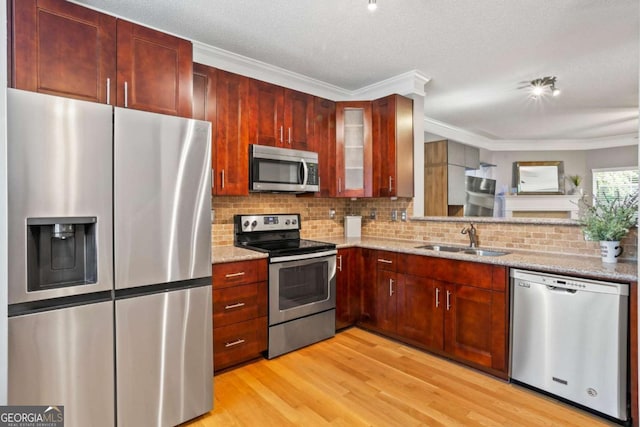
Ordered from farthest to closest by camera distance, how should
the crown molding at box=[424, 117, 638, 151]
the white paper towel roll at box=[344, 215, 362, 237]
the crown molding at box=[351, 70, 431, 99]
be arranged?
the crown molding at box=[424, 117, 638, 151] < the white paper towel roll at box=[344, 215, 362, 237] < the crown molding at box=[351, 70, 431, 99]

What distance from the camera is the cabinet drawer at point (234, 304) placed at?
2.49 meters

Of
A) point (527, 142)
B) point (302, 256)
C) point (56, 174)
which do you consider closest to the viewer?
point (56, 174)

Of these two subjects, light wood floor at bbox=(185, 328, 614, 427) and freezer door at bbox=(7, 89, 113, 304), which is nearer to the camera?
freezer door at bbox=(7, 89, 113, 304)

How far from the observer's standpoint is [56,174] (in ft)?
5.10

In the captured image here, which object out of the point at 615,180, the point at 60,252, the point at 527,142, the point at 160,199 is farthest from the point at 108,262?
the point at 615,180

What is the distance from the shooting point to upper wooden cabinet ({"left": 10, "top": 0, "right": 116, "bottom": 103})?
5.93 feet

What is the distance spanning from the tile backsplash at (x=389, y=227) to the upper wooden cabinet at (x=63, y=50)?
1336 mm

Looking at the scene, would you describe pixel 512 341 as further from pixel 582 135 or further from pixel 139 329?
pixel 582 135

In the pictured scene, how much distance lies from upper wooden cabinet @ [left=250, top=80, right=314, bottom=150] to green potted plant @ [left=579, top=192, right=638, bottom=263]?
2.36m

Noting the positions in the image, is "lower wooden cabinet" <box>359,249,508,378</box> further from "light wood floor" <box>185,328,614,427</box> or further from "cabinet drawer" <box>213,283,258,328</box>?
"cabinet drawer" <box>213,283,258,328</box>

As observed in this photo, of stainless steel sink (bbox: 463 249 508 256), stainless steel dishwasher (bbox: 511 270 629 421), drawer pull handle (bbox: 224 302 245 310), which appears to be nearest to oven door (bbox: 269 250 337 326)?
drawer pull handle (bbox: 224 302 245 310)

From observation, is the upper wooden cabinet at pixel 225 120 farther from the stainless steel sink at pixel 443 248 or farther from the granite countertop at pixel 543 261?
the stainless steel sink at pixel 443 248

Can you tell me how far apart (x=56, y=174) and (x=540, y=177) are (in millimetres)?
7377

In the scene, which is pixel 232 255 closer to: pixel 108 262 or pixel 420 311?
pixel 108 262
